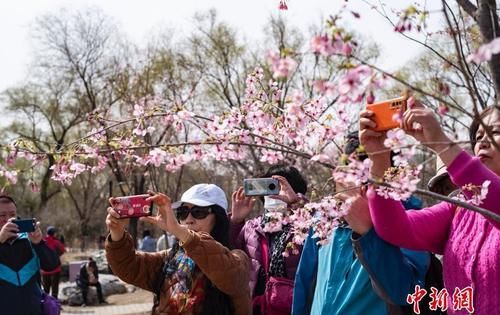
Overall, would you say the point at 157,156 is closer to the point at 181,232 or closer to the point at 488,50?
the point at 181,232

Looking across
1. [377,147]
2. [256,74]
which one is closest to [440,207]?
[377,147]

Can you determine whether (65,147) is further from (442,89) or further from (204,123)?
(442,89)

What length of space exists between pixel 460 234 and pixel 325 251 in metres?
0.74

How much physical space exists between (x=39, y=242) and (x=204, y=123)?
2262 millimetres

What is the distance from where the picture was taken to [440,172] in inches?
119

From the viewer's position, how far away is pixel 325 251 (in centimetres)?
273

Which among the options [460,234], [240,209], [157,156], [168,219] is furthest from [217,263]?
[460,234]

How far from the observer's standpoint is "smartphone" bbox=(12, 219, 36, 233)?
14.1 feet

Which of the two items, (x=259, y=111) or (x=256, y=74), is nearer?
(x=259, y=111)

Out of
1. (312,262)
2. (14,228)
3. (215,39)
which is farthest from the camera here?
(215,39)

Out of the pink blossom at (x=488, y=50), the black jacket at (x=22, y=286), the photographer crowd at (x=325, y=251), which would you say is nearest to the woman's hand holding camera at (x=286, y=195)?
the photographer crowd at (x=325, y=251)

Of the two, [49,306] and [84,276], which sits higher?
[49,306]

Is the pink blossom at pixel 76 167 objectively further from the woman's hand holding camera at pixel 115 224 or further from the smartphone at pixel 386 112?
the smartphone at pixel 386 112

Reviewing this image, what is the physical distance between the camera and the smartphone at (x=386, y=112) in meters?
1.83
